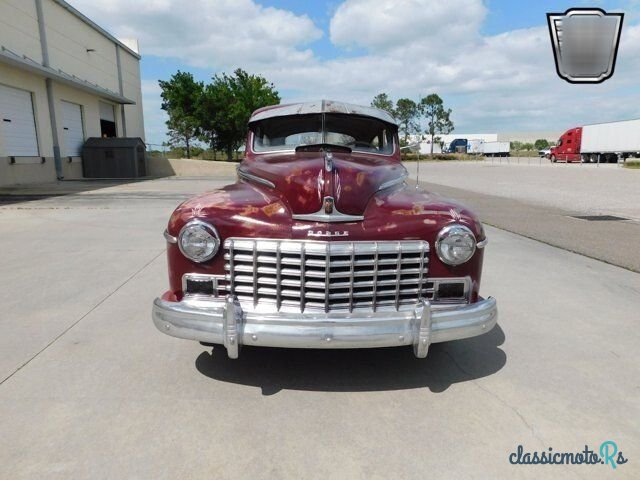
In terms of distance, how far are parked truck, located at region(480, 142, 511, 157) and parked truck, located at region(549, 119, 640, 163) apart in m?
27.8

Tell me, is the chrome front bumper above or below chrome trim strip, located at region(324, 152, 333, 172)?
below

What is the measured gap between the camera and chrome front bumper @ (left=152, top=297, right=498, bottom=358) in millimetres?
2414

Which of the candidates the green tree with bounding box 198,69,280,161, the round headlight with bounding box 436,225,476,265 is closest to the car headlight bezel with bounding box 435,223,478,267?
the round headlight with bounding box 436,225,476,265

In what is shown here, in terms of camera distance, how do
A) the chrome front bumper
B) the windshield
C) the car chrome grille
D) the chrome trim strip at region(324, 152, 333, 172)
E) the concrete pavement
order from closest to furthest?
the concrete pavement → the chrome front bumper → the car chrome grille → the chrome trim strip at region(324, 152, 333, 172) → the windshield

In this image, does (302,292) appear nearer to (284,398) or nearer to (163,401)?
(284,398)

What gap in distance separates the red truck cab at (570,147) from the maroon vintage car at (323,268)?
51526mm

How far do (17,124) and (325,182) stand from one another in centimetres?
1891

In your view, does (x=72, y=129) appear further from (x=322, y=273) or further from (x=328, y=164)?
(x=322, y=273)

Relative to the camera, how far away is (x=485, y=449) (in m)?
2.22

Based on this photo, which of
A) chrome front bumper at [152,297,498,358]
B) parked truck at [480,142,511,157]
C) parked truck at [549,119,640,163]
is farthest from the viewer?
parked truck at [480,142,511,157]

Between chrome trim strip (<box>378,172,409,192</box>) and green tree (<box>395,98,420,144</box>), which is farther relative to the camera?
green tree (<box>395,98,420,144</box>)

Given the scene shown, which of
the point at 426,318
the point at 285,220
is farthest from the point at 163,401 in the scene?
the point at 426,318

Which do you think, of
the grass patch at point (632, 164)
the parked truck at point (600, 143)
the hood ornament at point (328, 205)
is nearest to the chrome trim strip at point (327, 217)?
the hood ornament at point (328, 205)

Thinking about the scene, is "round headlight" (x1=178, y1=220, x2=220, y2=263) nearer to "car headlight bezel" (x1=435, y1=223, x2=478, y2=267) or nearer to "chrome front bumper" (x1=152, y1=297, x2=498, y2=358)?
"chrome front bumper" (x1=152, y1=297, x2=498, y2=358)
